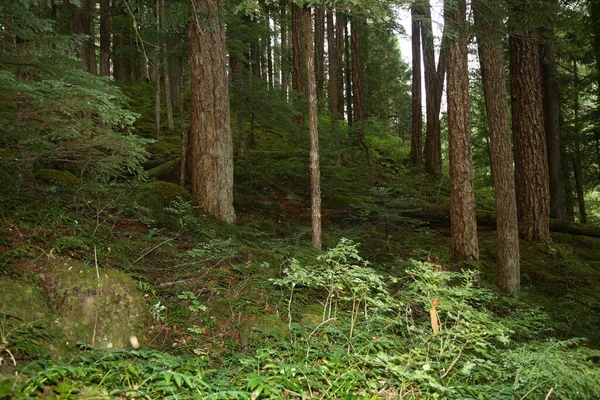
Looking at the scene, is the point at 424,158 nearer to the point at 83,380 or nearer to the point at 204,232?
the point at 204,232

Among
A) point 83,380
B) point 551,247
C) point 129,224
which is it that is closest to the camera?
point 83,380

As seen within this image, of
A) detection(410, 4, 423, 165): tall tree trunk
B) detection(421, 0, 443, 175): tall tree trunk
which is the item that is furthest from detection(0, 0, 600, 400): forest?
detection(410, 4, 423, 165): tall tree trunk

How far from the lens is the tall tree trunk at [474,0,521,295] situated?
7195mm

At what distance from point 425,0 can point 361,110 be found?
11.2m

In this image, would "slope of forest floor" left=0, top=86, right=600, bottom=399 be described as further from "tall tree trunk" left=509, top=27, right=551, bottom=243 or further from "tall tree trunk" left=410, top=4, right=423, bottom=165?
"tall tree trunk" left=410, top=4, right=423, bottom=165

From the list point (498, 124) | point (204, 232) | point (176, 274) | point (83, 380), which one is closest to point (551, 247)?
point (498, 124)

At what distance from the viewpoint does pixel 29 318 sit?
3.24m

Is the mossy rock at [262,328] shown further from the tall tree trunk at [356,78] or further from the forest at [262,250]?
the tall tree trunk at [356,78]

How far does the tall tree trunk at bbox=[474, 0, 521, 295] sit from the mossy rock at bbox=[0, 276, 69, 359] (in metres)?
7.14

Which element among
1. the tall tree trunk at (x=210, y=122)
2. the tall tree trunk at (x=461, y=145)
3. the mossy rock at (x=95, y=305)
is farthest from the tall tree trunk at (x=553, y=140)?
the mossy rock at (x=95, y=305)

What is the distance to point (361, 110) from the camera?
1739cm

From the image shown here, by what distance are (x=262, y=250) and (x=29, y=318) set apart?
124 inches

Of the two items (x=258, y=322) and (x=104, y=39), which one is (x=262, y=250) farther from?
(x=104, y=39)

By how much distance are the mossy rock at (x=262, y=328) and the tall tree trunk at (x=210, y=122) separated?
371 cm
